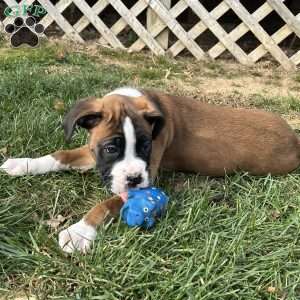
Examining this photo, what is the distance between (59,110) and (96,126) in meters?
1.43

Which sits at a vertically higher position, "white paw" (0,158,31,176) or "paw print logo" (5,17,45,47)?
"paw print logo" (5,17,45,47)

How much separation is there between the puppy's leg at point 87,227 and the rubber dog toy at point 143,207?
80mm

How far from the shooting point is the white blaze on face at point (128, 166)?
3.43m

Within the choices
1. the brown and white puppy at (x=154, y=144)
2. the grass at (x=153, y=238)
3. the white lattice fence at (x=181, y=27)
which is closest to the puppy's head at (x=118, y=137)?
the brown and white puppy at (x=154, y=144)

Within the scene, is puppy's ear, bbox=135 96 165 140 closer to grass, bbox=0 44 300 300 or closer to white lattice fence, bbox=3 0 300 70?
grass, bbox=0 44 300 300

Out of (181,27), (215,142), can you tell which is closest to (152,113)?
(215,142)

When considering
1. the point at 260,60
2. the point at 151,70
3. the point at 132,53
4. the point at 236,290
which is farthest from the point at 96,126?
the point at 260,60

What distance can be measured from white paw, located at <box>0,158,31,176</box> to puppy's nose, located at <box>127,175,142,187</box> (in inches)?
32.7

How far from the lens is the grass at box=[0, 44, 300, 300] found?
2.95 metres

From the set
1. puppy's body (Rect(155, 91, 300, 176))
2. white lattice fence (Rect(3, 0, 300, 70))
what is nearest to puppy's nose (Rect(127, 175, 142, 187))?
puppy's body (Rect(155, 91, 300, 176))

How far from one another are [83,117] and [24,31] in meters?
4.25

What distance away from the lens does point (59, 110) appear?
4941 millimetres

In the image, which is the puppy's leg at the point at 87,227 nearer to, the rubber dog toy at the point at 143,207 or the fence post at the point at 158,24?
the rubber dog toy at the point at 143,207

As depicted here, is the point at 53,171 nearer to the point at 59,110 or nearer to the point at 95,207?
the point at 95,207
